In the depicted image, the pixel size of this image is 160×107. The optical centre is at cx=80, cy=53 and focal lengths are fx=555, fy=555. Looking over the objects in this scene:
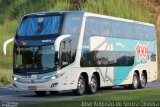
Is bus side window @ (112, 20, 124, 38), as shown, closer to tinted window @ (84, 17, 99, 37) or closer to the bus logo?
tinted window @ (84, 17, 99, 37)

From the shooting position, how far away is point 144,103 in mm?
17750

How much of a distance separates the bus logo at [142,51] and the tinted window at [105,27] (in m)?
3.65

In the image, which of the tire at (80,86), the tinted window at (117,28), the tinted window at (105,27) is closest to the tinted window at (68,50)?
the tire at (80,86)

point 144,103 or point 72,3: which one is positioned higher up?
point 72,3

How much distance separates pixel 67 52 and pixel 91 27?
7.70 feet

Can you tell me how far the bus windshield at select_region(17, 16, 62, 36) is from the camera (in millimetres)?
24688

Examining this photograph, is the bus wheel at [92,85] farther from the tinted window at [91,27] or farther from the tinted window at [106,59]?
the tinted window at [91,27]

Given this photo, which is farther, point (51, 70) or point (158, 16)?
point (158, 16)

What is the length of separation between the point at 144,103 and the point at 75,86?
785cm

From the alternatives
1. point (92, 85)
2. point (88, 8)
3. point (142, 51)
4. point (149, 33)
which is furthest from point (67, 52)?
point (88, 8)

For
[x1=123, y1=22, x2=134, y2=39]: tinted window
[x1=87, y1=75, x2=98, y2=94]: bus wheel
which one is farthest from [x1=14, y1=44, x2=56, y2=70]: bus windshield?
[x1=123, y1=22, x2=134, y2=39]: tinted window

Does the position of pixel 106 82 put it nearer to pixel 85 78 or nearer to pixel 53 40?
pixel 85 78

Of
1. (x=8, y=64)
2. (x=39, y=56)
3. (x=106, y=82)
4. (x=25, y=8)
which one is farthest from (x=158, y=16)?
(x=39, y=56)

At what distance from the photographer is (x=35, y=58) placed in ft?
80.5
